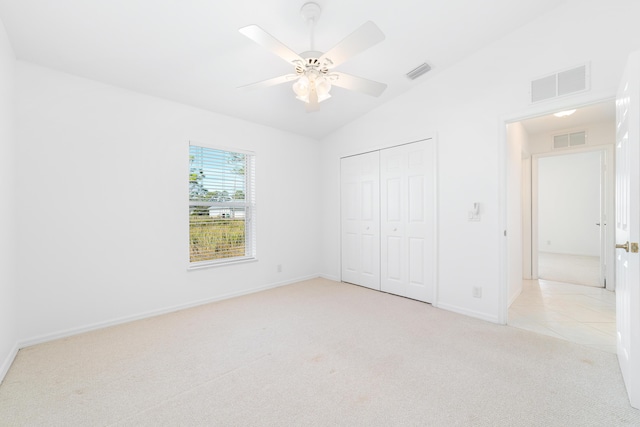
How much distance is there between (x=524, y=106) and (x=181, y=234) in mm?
4008

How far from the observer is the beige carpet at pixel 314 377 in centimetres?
163

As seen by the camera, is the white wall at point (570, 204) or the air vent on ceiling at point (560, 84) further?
the white wall at point (570, 204)

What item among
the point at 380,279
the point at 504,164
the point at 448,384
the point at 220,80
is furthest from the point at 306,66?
the point at 380,279

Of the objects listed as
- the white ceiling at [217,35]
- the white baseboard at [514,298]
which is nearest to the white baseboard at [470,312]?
the white baseboard at [514,298]

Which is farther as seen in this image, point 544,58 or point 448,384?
point 544,58

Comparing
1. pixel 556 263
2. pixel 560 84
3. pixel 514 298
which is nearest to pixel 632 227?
pixel 560 84

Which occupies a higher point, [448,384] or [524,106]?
[524,106]

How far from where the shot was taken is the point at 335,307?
3.47m

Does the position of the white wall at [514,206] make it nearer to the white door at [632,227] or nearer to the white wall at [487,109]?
the white wall at [487,109]

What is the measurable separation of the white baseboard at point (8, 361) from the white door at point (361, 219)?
149 inches

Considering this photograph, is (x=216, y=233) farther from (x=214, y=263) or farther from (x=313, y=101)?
(x=313, y=101)

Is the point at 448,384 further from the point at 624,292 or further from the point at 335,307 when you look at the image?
the point at 335,307

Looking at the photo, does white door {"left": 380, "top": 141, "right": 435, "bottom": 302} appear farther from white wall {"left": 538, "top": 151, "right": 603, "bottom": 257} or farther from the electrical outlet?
white wall {"left": 538, "top": 151, "right": 603, "bottom": 257}

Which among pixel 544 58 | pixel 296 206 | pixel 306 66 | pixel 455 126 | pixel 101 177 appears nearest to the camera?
pixel 306 66
